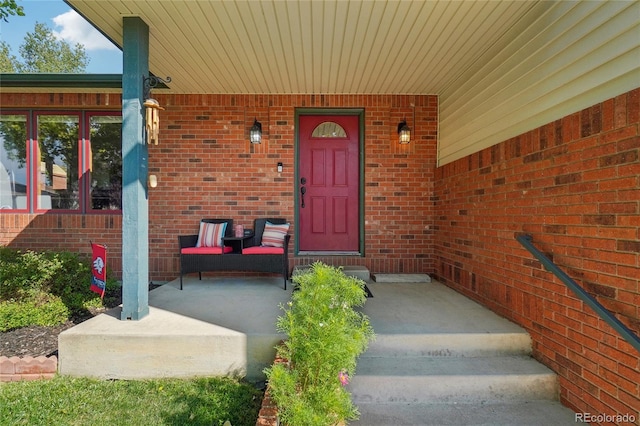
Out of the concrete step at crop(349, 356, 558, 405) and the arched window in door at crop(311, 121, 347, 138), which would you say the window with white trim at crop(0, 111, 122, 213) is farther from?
the concrete step at crop(349, 356, 558, 405)

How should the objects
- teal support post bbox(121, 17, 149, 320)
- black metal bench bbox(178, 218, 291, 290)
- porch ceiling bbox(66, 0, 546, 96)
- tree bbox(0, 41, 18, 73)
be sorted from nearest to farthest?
porch ceiling bbox(66, 0, 546, 96) < teal support post bbox(121, 17, 149, 320) < black metal bench bbox(178, 218, 291, 290) < tree bbox(0, 41, 18, 73)

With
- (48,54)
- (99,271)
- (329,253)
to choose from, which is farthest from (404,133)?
(48,54)

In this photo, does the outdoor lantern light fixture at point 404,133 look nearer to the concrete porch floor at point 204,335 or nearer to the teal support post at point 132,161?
the concrete porch floor at point 204,335

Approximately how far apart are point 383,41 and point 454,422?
3.20 m

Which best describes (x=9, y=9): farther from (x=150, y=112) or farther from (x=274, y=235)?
(x=274, y=235)

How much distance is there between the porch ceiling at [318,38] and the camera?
8.44 feet

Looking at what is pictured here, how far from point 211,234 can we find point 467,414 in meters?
3.42

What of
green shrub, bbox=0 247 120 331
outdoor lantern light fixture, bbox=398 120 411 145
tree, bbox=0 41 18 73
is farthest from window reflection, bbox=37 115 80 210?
tree, bbox=0 41 18 73

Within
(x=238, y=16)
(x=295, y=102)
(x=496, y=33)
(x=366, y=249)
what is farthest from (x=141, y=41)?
(x=366, y=249)

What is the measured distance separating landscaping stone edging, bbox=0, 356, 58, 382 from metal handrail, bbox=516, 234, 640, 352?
371cm

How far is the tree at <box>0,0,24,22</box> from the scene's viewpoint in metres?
2.55

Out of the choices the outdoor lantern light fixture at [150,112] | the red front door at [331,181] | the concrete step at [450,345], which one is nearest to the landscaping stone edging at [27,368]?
the outdoor lantern light fixture at [150,112]

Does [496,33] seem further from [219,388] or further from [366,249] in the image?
[219,388]

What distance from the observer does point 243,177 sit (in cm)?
450
